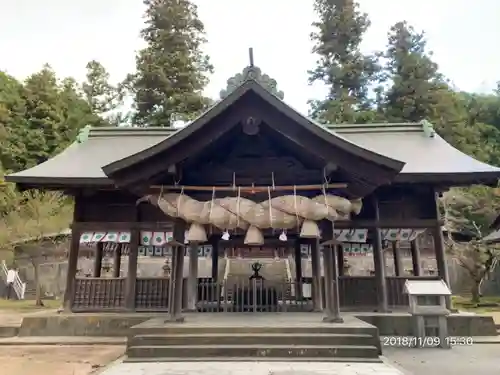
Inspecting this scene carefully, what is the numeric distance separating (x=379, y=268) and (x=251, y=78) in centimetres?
634

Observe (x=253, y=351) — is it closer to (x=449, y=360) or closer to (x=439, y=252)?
(x=449, y=360)

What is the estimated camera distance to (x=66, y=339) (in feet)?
31.4

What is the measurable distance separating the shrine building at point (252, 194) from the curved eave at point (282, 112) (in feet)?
0.06

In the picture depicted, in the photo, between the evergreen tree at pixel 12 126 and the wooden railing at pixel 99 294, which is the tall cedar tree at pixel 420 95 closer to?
the wooden railing at pixel 99 294

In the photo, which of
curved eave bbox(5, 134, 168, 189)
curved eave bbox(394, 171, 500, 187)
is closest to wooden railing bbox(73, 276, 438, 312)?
curved eave bbox(394, 171, 500, 187)

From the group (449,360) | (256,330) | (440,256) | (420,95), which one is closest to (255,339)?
(256,330)

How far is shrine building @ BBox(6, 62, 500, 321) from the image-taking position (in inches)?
282

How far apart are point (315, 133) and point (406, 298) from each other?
620cm

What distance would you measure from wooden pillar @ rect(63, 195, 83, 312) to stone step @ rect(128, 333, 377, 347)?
509 cm

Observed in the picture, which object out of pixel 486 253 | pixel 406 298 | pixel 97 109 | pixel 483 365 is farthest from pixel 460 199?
pixel 97 109

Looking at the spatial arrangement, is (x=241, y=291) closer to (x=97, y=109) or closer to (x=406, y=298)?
(x=406, y=298)

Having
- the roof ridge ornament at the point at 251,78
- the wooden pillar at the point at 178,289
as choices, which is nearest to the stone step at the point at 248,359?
the wooden pillar at the point at 178,289

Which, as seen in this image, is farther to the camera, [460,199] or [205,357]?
[460,199]
